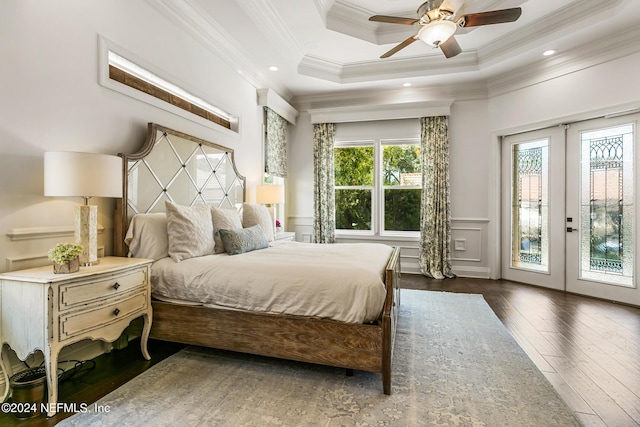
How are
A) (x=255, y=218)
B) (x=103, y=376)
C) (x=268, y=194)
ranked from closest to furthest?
(x=103, y=376), (x=255, y=218), (x=268, y=194)

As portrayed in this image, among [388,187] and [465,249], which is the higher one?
[388,187]

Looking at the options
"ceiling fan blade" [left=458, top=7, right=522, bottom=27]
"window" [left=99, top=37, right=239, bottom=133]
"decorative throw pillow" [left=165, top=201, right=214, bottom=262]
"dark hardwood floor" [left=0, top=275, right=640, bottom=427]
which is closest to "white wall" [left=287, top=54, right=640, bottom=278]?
"dark hardwood floor" [left=0, top=275, right=640, bottom=427]

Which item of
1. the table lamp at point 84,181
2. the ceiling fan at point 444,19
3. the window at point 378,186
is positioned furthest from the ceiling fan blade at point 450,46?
the table lamp at point 84,181

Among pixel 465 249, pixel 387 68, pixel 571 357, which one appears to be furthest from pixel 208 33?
pixel 465 249

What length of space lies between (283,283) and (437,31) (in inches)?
95.8

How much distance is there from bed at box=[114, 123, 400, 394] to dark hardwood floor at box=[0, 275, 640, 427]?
1.24 ft

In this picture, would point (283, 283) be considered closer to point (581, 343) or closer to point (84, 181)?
point (84, 181)

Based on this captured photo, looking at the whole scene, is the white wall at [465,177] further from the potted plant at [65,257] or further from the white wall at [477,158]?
the potted plant at [65,257]

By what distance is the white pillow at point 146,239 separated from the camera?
2480 mm

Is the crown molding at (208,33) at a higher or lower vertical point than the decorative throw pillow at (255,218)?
higher

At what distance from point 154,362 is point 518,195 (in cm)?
514

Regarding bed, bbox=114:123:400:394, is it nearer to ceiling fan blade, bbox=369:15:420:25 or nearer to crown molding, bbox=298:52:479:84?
ceiling fan blade, bbox=369:15:420:25

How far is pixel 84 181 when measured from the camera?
1.86 meters

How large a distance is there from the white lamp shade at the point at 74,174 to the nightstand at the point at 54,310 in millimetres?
461
